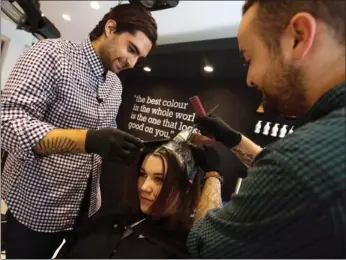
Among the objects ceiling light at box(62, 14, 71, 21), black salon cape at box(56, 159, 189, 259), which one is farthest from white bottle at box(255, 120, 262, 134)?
ceiling light at box(62, 14, 71, 21)

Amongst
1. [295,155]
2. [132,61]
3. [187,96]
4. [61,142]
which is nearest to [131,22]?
[132,61]

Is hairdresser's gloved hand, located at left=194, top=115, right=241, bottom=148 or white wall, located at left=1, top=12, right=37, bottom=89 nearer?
hairdresser's gloved hand, located at left=194, top=115, right=241, bottom=148

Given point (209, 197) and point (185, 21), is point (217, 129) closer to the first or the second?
point (209, 197)

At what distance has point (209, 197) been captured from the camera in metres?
0.96

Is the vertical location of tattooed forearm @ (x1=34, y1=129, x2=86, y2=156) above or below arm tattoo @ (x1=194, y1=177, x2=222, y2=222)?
above

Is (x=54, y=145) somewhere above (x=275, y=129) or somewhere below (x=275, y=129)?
below

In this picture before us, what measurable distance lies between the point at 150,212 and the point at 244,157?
0.42 meters

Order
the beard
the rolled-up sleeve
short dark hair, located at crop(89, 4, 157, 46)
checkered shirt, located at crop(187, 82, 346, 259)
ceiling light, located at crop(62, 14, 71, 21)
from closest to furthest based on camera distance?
checkered shirt, located at crop(187, 82, 346, 259)
the beard
the rolled-up sleeve
short dark hair, located at crop(89, 4, 157, 46)
ceiling light, located at crop(62, 14, 71, 21)

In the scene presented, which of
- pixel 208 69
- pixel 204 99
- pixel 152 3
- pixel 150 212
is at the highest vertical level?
pixel 152 3

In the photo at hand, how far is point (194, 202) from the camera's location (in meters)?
1.00

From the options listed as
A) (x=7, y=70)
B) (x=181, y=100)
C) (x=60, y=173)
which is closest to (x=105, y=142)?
(x=60, y=173)

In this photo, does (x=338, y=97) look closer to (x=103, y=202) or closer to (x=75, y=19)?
(x=103, y=202)

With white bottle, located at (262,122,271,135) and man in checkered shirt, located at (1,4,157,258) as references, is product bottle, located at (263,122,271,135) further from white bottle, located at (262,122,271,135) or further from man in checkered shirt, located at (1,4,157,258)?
man in checkered shirt, located at (1,4,157,258)

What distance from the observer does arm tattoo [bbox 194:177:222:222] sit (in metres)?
0.93
